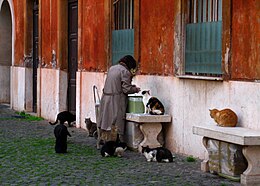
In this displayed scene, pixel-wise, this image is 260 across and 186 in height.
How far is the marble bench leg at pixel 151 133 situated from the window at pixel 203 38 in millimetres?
1094

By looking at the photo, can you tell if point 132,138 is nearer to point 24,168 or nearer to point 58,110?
point 24,168

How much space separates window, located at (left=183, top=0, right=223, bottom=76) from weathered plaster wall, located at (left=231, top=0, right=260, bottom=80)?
0.51 metres

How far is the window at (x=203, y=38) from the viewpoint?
10789mm

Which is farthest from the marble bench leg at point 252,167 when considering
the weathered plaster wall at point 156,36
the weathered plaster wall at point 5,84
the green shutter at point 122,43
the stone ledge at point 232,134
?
the weathered plaster wall at point 5,84

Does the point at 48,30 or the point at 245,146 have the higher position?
the point at 48,30

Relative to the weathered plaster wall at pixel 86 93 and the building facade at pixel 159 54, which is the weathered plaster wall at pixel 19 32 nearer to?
the building facade at pixel 159 54

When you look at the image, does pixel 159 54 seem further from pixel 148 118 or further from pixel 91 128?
pixel 91 128

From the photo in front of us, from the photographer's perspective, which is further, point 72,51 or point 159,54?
point 72,51

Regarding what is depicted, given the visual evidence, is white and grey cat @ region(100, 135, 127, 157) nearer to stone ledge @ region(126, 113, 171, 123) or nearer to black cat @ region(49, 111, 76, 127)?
stone ledge @ region(126, 113, 171, 123)

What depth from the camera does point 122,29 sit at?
1463cm

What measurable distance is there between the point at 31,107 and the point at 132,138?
972 cm

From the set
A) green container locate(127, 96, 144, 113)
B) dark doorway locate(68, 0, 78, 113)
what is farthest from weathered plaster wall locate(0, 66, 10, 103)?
green container locate(127, 96, 144, 113)

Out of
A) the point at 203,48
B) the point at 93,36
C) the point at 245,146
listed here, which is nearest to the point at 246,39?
the point at 203,48

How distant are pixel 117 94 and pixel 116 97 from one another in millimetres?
57
